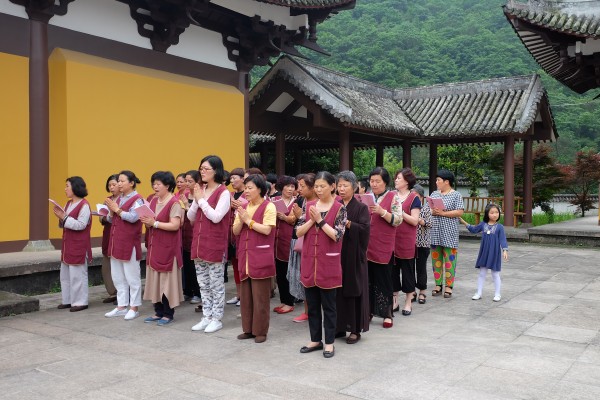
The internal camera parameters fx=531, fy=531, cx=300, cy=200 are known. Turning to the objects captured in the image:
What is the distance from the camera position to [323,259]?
15.4 ft

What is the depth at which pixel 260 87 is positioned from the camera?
13609 mm

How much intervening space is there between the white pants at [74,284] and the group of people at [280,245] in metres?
0.01

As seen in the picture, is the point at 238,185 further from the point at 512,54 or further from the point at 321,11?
the point at 512,54

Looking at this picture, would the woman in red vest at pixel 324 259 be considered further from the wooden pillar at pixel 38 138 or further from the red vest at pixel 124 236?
the wooden pillar at pixel 38 138

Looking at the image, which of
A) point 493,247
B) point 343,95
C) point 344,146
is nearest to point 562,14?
point 343,95

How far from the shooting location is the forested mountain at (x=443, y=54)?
37.1 m

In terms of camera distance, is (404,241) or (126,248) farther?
(404,241)

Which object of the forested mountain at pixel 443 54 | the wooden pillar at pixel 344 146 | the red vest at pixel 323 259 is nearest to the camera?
the red vest at pixel 323 259

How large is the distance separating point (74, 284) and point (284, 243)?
8.53 feet

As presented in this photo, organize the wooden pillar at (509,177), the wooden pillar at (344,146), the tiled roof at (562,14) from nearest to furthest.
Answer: the tiled roof at (562,14) < the wooden pillar at (344,146) < the wooden pillar at (509,177)

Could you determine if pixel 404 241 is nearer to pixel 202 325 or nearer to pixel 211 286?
pixel 211 286

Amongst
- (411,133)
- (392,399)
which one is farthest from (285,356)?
(411,133)

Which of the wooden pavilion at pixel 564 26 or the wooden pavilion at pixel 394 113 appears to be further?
the wooden pavilion at pixel 394 113

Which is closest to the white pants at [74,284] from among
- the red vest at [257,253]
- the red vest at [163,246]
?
the red vest at [163,246]
